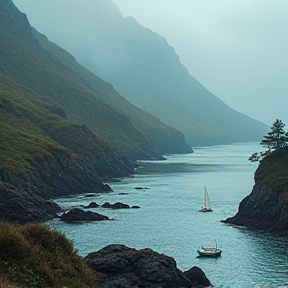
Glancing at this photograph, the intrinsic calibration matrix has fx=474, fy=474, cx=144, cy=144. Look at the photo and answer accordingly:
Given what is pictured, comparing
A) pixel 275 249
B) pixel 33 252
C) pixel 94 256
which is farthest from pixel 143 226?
pixel 33 252

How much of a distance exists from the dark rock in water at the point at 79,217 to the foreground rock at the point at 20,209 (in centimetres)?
359

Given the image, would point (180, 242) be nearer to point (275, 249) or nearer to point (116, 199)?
point (275, 249)

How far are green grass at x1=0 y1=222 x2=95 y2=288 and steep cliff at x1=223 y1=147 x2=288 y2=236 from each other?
68966 mm

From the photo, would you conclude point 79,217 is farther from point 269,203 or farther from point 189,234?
point 269,203

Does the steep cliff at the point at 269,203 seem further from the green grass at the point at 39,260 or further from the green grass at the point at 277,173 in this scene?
the green grass at the point at 39,260

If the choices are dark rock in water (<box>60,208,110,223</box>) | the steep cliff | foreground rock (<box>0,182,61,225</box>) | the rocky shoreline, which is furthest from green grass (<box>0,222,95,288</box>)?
dark rock in water (<box>60,208,110,223</box>)

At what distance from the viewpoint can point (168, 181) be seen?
192 metres

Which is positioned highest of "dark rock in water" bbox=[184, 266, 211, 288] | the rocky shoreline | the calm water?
the rocky shoreline

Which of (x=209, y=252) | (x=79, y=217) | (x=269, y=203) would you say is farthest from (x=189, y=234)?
(x=79, y=217)

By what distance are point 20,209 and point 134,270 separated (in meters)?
51.3

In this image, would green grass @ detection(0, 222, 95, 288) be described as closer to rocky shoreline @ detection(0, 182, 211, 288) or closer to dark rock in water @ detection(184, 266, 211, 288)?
rocky shoreline @ detection(0, 182, 211, 288)

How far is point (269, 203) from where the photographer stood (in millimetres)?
102438

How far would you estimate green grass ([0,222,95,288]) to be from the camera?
2558 cm

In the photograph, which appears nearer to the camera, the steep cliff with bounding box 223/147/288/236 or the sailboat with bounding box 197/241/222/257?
the sailboat with bounding box 197/241/222/257
